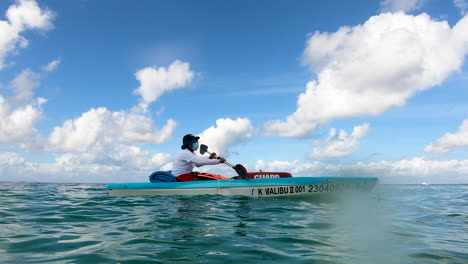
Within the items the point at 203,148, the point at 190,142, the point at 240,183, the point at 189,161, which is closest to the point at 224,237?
the point at 240,183

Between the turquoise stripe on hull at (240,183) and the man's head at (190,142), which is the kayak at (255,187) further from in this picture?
the man's head at (190,142)

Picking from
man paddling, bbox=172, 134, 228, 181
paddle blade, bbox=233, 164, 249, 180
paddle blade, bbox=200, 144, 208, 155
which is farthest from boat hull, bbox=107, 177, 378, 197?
paddle blade, bbox=200, 144, 208, 155

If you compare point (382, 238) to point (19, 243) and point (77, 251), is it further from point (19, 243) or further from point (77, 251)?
point (19, 243)

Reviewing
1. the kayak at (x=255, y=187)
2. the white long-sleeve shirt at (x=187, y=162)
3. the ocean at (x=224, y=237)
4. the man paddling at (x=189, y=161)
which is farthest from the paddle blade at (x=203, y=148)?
the ocean at (x=224, y=237)

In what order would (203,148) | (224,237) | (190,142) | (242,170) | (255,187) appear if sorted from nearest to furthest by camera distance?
1. (224,237)
2. (255,187)
3. (242,170)
4. (190,142)
5. (203,148)

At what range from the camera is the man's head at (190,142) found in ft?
33.9

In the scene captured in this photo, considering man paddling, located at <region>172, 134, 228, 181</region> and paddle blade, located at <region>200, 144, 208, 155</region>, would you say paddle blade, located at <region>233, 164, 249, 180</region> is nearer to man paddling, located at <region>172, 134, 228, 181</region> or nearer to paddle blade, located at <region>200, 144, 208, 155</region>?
man paddling, located at <region>172, 134, 228, 181</region>

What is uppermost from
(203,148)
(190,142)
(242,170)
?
(190,142)

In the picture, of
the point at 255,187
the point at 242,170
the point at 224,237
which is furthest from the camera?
the point at 242,170

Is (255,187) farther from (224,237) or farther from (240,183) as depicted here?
(224,237)

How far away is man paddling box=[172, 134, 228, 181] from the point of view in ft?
33.5

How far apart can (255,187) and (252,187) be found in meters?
0.10

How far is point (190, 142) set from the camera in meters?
10.5

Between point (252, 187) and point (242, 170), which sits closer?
point (252, 187)
